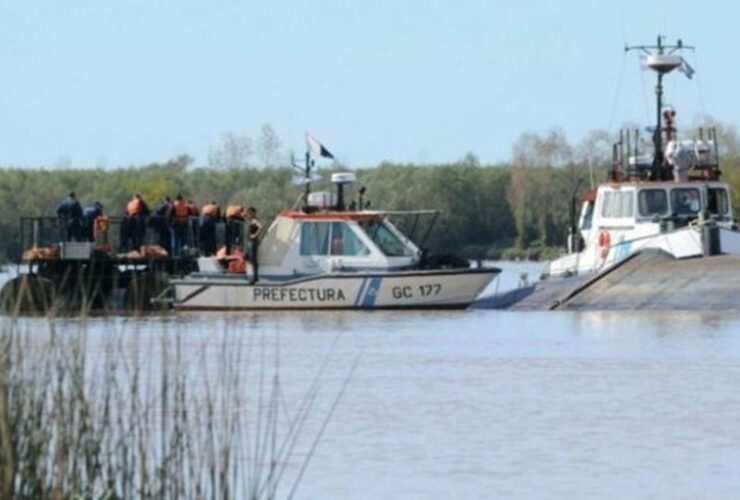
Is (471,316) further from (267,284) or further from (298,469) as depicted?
(298,469)

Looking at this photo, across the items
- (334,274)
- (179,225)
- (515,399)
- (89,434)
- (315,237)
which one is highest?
(179,225)

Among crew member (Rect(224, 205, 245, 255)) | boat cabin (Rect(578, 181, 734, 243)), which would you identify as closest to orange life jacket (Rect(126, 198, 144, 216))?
crew member (Rect(224, 205, 245, 255))

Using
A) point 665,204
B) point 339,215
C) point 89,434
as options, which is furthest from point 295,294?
point 89,434

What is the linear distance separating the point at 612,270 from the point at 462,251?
5188 centimetres

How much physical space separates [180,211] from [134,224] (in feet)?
3.03

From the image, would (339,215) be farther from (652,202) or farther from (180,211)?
(652,202)

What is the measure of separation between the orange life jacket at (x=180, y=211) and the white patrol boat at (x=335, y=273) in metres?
2.98

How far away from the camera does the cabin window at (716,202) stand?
43.7 m

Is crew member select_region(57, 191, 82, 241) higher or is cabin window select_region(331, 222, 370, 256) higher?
crew member select_region(57, 191, 82, 241)

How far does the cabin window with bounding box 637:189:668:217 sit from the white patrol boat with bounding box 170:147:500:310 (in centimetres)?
334

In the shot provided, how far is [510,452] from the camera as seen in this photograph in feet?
69.2

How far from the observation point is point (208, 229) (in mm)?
45500

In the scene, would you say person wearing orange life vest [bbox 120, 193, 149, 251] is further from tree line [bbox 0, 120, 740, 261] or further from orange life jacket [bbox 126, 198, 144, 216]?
tree line [bbox 0, 120, 740, 261]

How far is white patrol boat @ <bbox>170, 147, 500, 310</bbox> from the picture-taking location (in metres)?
41.5
